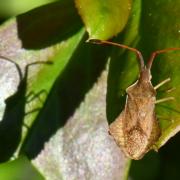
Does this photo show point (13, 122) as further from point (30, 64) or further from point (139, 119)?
point (139, 119)

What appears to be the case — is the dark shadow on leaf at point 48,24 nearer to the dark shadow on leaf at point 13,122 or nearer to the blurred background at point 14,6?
the dark shadow on leaf at point 13,122

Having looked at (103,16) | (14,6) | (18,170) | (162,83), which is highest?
(103,16)

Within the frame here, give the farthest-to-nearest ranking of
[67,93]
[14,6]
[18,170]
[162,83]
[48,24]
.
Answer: [18,170]
[14,6]
[67,93]
[48,24]
[162,83]

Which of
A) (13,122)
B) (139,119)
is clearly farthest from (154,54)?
(13,122)

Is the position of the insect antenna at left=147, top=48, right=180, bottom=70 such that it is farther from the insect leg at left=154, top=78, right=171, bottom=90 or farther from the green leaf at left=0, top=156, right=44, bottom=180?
the green leaf at left=0, top=156, right=44, bottom=180

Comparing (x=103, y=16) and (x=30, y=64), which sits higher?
(x=103, y=16)

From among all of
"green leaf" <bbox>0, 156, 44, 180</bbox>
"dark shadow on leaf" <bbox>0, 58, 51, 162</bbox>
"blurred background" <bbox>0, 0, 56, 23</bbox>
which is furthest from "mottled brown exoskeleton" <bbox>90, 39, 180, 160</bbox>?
"green leaf" <bbox>0, 156, 44, 180</bbox>

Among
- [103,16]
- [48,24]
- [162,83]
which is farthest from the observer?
[48,24]
